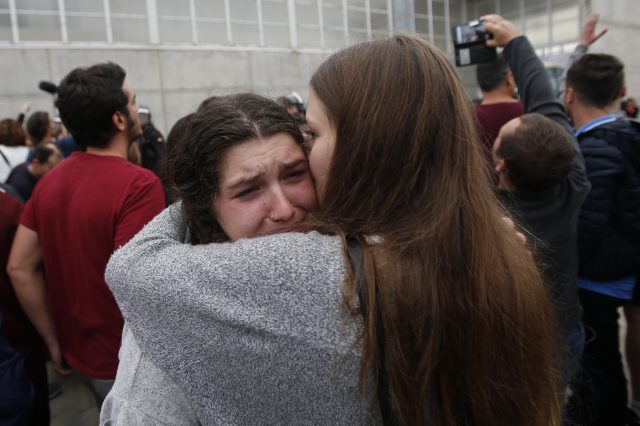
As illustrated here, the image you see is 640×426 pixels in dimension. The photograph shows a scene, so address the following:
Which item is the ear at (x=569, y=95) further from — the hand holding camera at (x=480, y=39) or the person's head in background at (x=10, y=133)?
the person's head in background at (x=10, y=133)

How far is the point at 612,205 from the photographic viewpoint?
8.83 feet

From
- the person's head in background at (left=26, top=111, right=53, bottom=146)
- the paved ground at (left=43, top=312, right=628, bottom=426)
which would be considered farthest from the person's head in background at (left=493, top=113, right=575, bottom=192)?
the person's head in background at (left=26, top=111, right=53, bottom=146)

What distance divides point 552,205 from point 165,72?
11634 mm

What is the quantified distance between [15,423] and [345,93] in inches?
76.4

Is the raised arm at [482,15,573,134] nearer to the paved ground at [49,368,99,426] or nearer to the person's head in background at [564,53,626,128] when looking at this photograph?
the person's head in background at [564,53,626,128]

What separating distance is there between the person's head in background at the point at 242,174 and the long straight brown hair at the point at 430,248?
0.57 feet

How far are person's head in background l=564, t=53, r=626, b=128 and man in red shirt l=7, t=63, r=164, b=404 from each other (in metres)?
2.55

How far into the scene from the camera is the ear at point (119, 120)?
7.53 ft

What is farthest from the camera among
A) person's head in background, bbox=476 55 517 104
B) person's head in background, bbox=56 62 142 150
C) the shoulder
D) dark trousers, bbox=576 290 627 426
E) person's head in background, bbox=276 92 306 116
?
person's head in background, bbox=476 55 517 104

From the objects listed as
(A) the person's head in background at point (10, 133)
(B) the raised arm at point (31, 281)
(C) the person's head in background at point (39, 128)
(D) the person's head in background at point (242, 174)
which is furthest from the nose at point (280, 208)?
(C) the person's head in background at point (39, 128)

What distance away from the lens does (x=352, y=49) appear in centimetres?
107

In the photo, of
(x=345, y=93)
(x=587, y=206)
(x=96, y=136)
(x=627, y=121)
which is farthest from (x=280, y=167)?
(x=627, y=121)

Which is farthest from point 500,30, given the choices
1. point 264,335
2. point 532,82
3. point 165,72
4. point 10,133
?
point 165,72

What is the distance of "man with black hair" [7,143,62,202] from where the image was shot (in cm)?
404
